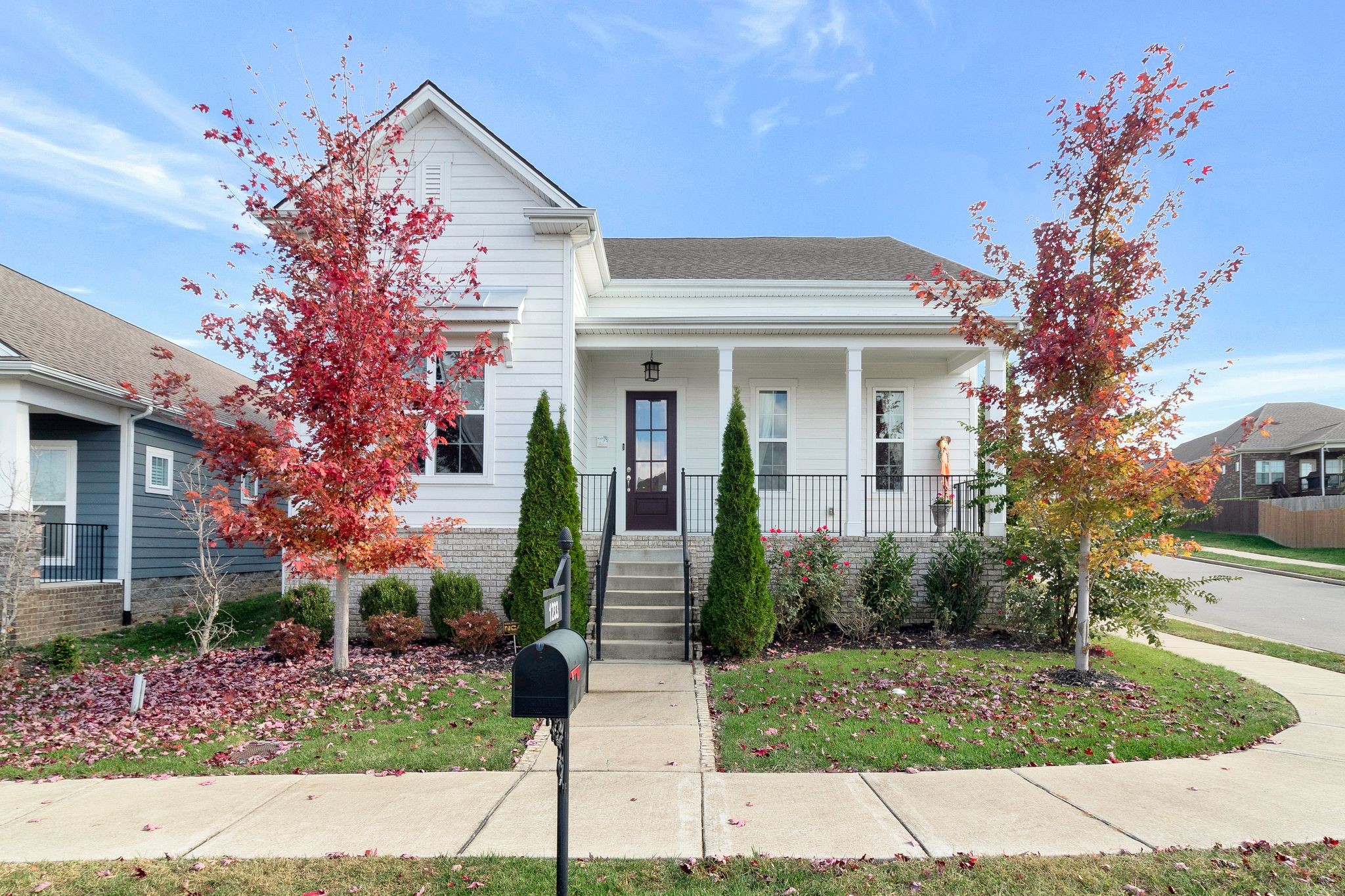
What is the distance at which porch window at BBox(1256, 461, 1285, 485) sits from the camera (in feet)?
125

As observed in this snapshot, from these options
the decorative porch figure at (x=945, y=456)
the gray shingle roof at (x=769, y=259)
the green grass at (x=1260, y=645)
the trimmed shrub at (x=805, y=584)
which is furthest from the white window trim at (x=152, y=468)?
the green grass at (x=1260, y=645)

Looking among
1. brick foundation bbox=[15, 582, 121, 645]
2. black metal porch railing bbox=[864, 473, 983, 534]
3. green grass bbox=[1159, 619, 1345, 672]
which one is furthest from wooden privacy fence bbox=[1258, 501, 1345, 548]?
brick foundation bbox=[15, 582, 121, 645]

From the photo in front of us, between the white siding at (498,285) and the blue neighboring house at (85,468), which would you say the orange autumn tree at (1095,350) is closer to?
the white siding at (498,285)

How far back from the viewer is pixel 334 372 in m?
7.25

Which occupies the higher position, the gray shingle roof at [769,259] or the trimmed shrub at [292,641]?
the gray shingle roof at [769,259]

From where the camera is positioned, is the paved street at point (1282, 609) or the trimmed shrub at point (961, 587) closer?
the trimmed shrub at point (961, 587)

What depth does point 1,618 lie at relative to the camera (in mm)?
8945

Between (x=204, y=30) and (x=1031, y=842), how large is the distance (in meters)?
10.8

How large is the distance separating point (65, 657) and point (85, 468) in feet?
15.0

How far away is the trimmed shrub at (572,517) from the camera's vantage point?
8.79m

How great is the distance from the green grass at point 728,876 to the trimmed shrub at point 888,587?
618 cm

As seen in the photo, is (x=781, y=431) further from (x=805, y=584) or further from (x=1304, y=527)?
(x=1304, y=527)

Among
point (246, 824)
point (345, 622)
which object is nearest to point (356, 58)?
point (345, 622)

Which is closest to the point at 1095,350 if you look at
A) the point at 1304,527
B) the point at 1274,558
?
the point at 1274,558
